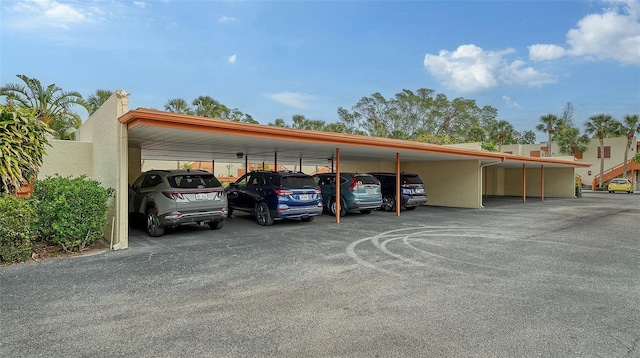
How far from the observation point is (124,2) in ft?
43.4

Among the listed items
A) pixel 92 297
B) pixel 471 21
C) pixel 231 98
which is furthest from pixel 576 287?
pixel 231 98

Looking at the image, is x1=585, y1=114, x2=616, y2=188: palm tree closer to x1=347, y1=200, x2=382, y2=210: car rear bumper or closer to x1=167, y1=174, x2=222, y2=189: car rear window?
x1=347, y1=200, x2=382, y2=210: car rear bumper

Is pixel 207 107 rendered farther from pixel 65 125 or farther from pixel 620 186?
pixel 620 186

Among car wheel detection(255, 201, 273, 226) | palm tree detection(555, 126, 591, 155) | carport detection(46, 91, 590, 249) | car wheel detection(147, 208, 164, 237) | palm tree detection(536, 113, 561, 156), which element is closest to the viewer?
carport detection(46, 91, 590, 249)

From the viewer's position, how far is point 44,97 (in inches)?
621

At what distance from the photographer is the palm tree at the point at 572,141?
42062mm

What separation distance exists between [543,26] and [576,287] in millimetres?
20492

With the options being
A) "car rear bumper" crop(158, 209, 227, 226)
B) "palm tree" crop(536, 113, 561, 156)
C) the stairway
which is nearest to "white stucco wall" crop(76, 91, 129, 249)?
"car rear bumper" crop(158, 209, 227, 226)

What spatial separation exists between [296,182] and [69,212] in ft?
17.5

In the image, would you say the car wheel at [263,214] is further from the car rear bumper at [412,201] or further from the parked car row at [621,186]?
the parked car row at [621,186]

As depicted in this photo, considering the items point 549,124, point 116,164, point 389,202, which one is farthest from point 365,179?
point 549,124

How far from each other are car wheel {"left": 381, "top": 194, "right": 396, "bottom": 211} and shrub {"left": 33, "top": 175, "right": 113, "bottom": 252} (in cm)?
1028

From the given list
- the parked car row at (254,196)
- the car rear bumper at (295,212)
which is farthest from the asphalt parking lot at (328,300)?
the car rear bumper at (295,212)

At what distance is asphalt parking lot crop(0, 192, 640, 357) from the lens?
3.09 metres
